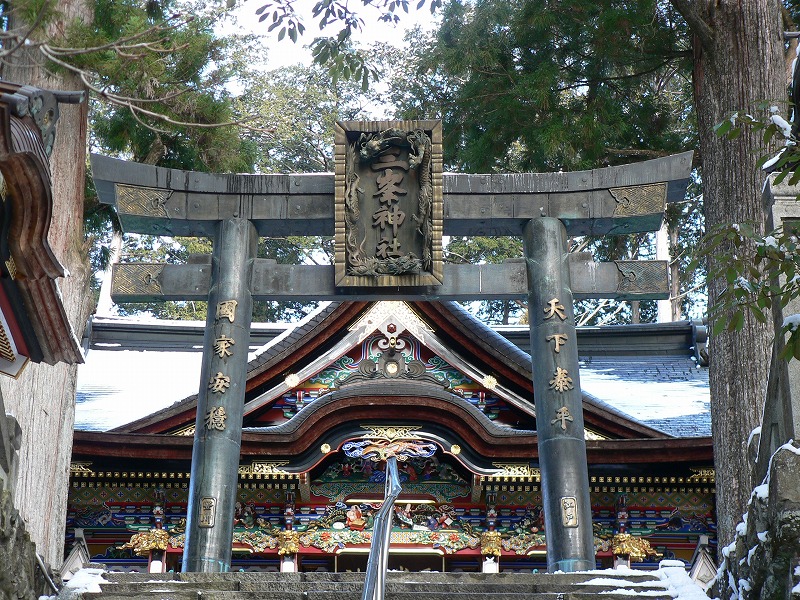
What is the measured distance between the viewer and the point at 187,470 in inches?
480

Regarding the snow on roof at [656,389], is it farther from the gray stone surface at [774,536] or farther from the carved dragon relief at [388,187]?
the gray stone surface at [774,536]

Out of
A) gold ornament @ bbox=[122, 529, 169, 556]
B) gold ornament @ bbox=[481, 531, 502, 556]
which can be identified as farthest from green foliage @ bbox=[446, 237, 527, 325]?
gold ornament @ bbox=[122, 529, 169, 556]

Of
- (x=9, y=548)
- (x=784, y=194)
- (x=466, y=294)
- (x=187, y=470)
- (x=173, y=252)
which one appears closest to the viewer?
(x=9, y=548)

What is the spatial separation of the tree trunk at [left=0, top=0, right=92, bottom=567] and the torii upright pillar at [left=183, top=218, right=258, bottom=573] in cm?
111

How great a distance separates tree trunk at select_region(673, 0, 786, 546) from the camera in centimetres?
969

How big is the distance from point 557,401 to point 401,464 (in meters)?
2.84

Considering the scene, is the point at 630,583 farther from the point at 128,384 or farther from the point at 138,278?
the point at 128,384

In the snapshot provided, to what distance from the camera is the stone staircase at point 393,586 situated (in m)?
6.85

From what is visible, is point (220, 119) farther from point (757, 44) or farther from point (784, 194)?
point (784, 194)

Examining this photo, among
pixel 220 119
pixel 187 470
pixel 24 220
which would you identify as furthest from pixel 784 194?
pixel 187 470

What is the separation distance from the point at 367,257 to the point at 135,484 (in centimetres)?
378

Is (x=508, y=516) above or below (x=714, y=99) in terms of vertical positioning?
below

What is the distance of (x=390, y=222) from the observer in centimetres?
1095

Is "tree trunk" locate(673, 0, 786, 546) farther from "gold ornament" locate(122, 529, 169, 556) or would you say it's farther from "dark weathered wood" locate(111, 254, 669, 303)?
"gold ornament" locate(122, 529, 169, 556)
